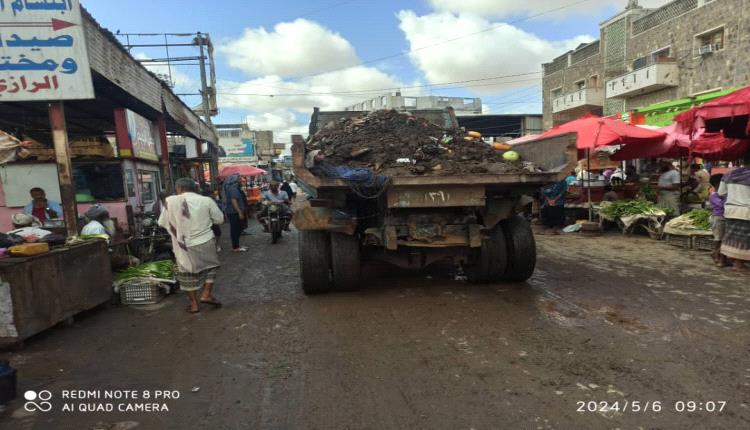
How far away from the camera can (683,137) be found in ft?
32.0

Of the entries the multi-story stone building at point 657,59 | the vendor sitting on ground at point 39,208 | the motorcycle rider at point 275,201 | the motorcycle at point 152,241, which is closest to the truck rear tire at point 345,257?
the motorcycle at point 152,241

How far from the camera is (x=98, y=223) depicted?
595cm

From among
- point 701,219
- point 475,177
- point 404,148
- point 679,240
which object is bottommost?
point 679,240

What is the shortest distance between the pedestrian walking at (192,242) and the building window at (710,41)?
68.4ft

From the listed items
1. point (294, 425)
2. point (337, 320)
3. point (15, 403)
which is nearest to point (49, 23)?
point (15, 403)

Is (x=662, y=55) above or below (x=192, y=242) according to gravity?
above

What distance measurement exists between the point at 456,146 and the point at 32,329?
4.68 meters

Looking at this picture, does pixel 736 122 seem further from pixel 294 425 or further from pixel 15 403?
pixel 15 403

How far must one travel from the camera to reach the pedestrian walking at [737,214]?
5762mm

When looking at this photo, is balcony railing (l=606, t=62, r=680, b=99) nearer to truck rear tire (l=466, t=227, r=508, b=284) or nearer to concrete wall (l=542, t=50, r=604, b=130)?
concrete wall (l=542, t=50, r=604, b=130)

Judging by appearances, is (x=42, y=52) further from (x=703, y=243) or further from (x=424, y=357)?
(x=703, y=243)
